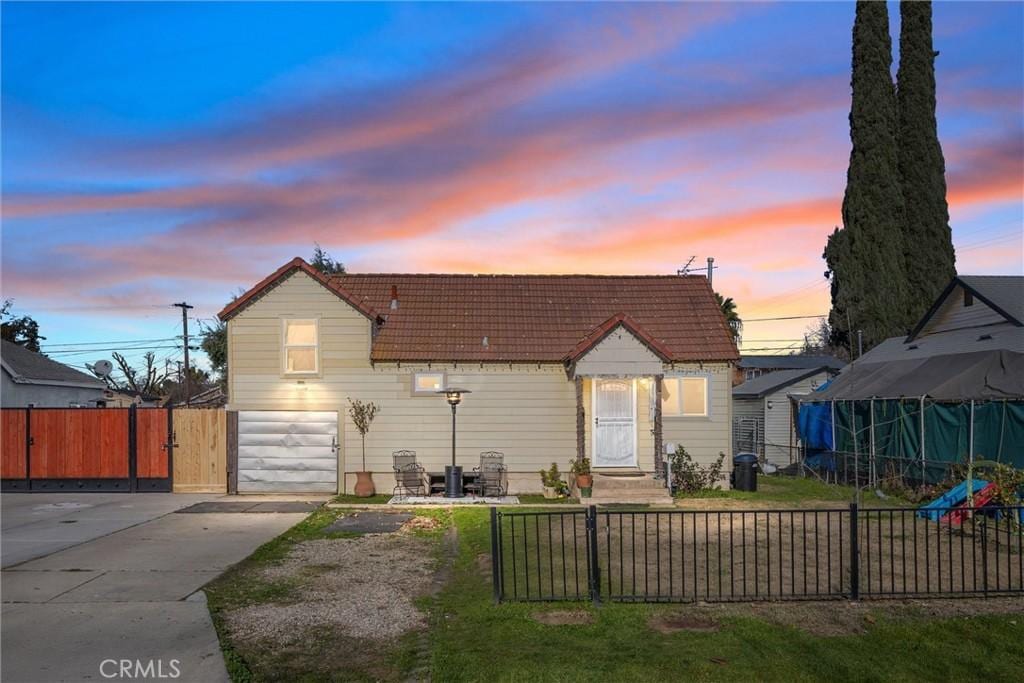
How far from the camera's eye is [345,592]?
944 cm

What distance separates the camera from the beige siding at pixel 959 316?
21328 mm

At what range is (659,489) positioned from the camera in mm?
17547

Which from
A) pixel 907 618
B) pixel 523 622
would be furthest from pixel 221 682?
pixel 907 618

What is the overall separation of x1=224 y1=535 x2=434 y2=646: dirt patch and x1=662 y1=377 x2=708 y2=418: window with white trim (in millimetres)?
8741

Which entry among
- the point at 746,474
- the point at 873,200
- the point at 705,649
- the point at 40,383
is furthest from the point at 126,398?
the point at 705,649

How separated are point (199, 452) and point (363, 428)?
439 centimetres

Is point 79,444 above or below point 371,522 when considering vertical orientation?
above

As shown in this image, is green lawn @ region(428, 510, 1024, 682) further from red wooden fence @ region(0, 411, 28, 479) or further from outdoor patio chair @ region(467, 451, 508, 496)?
red wooden fence @ region(0, 411, 28, 479)

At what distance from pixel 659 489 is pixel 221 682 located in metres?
12.7

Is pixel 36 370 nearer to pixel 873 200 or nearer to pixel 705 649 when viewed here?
pixel 705 649

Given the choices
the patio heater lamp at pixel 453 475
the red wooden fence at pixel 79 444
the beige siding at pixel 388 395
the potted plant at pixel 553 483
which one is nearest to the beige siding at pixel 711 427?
the beige siding at pixel 388 395

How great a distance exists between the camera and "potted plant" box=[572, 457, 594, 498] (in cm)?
1745

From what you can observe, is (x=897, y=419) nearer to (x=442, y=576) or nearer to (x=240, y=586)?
(x=442, y=576)

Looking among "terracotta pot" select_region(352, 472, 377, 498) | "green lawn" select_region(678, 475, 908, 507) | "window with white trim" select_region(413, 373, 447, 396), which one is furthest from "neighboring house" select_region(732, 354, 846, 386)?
"terracotta pot" select_region(352, 472, 377, 498)
